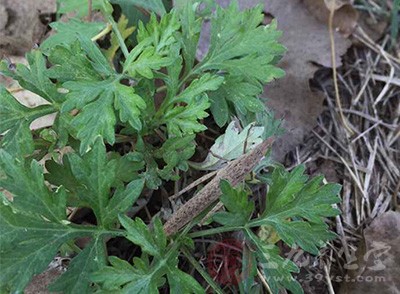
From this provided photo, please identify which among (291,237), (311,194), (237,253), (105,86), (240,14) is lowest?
(237,253)

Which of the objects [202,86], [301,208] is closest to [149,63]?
[202,86]

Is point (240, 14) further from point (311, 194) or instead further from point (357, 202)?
point (357, 202)

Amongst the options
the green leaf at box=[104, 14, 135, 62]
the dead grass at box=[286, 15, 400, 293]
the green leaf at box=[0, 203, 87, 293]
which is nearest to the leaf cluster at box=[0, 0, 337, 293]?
the green leaf at box=[0, 203, 87, 293]

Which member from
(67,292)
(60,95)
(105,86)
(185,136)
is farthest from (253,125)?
(67,292)

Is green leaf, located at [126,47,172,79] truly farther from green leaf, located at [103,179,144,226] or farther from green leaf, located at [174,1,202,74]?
green leaf, located at [103,179,144,226]

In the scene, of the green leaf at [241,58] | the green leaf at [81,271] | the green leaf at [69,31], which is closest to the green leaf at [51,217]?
the green leaf at [81,271]

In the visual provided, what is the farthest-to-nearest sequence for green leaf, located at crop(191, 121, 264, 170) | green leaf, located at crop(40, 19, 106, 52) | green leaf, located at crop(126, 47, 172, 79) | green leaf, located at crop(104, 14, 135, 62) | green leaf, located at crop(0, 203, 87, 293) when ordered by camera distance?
green leaf, located at crop(104, 14, 135, 62) < green leaf, located at crop(40, 19, 106, 52) < green leaf, located at crop(191, 121, 264, 170) < green leaf, located at crop(126, 47, 172, 79) < green leaf, located at crop(0, 203, 87, 293)
